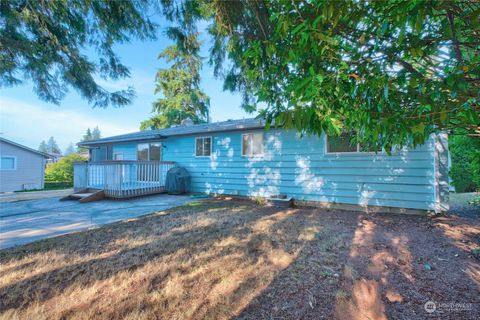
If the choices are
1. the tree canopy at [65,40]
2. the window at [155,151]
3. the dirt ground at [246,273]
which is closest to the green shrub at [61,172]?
the window at [155,151]

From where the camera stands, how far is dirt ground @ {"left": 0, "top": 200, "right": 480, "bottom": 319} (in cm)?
192

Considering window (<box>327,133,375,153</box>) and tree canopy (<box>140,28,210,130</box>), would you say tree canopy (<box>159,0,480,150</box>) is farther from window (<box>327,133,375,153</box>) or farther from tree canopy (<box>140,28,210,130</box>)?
tree canopy (<box>140,28,210,130</box>)

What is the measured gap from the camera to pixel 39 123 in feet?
34.9

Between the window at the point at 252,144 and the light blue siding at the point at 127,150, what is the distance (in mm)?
6306

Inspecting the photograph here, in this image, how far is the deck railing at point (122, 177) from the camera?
300 inches

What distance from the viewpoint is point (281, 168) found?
281 inches

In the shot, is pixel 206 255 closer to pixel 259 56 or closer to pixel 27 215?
pixel 259 56

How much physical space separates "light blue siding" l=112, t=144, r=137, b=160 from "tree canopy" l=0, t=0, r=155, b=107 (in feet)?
21.3

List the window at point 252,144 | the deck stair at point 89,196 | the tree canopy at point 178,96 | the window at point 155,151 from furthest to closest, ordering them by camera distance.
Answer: the tree canopy at point 178,96
the window at point 155,151
the window at point 252,144
the deck stair at point 89,196

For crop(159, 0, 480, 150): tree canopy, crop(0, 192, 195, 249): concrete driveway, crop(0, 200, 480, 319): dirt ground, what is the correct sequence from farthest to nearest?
crop(0, 192, 195, 249): concrete driveway → crop(0, 200, 480, 319): dirt ground → crop(159, 0, 480, 150): tree canopy

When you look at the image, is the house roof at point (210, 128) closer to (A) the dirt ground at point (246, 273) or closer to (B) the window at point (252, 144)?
(B) the window at point (252, 144)

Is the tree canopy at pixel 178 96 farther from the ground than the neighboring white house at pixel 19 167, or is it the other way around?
the tree canopy at pixel 178 96

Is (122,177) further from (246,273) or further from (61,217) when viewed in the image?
(246,273)

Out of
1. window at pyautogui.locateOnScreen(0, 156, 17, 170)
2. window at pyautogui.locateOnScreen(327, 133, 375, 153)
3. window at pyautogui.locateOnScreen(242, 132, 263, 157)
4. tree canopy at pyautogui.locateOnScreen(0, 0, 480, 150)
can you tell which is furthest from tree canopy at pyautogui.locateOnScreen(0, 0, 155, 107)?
window at pyautogui.locateOnScreen(0, 156, 17, 170)
